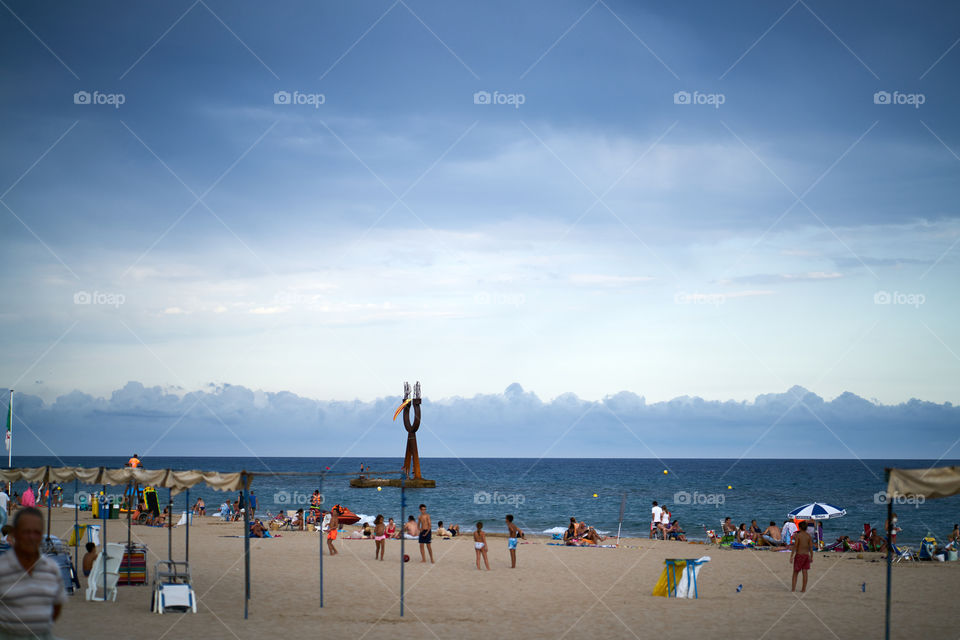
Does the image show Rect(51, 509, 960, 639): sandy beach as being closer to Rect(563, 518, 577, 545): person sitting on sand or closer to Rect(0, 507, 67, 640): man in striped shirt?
Rect(563, 518, 577, 545): person sitting on sand

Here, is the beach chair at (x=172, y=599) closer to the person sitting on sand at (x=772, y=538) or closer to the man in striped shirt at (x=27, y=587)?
the man in striped shirt at (x=27, y=587)

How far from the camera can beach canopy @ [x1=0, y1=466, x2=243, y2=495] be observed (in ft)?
50.0

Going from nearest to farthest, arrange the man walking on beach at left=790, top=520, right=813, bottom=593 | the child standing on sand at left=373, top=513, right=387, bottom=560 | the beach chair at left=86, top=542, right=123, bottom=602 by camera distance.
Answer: the beach chair at left=86, top=542, right=123, bottom=602 → the man walking on beach at left=790, top=520, right=813, bottom=593 → the child standing on sand at left=373, top=513, right=387, bottom=560

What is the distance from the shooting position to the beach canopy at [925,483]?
9.55m

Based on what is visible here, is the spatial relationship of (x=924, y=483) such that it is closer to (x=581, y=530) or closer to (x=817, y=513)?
(x=581, y=530)

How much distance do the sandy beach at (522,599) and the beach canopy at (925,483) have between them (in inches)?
218

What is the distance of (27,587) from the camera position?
5.65 meters

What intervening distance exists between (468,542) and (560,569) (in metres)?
9.37

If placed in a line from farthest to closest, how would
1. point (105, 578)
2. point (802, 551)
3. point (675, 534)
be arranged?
point (675, 534) < point (802, 551) < point (105, 578)

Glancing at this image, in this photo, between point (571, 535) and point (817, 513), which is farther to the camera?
point (817, 513)

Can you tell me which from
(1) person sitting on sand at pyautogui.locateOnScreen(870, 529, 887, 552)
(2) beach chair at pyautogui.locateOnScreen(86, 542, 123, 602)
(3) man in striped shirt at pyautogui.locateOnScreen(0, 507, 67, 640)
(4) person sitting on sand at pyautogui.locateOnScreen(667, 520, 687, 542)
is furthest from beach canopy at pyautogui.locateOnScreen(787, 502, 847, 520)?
(3) man in striped shirt at pyautogui.locateOnScreen(0, 507, 67, 640)

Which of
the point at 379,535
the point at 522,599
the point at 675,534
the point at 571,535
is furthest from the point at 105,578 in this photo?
the point at 675,534

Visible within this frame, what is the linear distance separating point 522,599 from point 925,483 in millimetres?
10196

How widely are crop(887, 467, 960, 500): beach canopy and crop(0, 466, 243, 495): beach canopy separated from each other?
1069 cm
